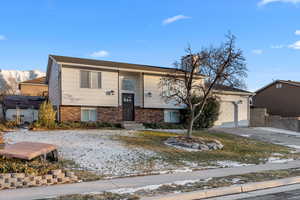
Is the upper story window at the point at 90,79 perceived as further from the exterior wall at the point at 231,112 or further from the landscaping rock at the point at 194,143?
the exterior wall at the point at 231,112

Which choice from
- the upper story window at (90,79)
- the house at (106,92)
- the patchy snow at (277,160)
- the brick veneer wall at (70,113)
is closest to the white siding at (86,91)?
the house at (106,92)

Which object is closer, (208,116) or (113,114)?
(113,114)

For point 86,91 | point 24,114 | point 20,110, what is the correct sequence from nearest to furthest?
1. point 86,91
2. point 20,110
3. point 24,114

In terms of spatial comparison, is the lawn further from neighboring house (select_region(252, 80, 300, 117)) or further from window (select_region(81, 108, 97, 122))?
neighboring house (select_region(252, 80, 300, 117))

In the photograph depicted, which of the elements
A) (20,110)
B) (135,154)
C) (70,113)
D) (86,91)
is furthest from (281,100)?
(20,110)

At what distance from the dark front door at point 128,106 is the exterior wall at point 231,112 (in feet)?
27.1

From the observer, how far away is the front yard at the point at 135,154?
1005 centimetres

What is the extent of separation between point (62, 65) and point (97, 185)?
12784 mm

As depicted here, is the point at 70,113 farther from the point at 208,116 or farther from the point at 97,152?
the point at 208,116

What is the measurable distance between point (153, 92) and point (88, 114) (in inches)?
215

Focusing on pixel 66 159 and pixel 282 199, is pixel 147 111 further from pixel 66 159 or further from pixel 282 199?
pixel 282 199

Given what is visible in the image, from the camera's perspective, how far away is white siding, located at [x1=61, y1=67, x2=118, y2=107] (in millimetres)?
19125

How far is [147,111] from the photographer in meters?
22.4

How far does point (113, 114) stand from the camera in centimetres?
2097
